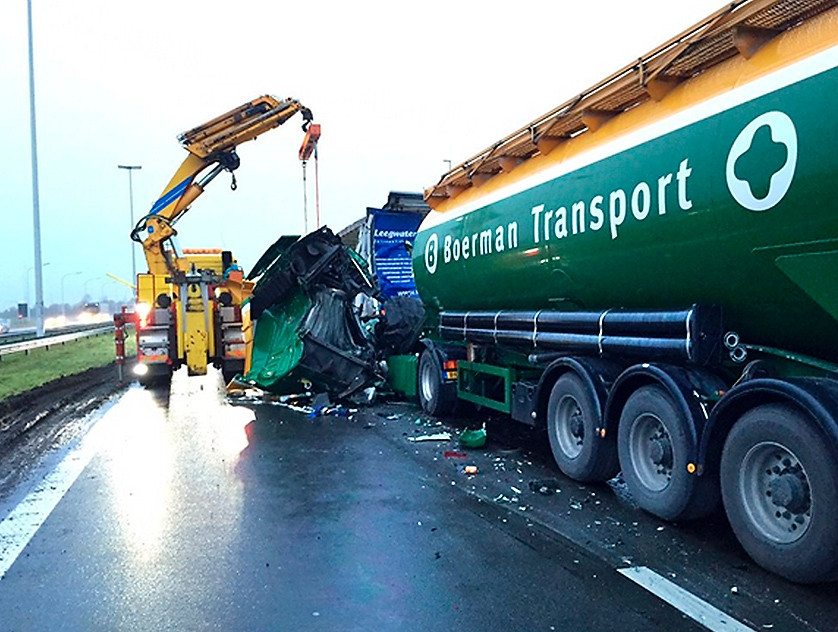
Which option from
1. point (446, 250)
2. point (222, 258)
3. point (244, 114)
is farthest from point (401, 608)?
point (222, 258)

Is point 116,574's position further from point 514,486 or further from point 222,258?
point 222,258

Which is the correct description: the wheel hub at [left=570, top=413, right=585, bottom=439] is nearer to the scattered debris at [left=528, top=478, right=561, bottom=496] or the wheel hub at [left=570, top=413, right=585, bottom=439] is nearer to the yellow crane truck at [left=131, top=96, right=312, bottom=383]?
the scattered debris at [left=528, top=478, right=561, bottom=496]

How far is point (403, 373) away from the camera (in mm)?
11375

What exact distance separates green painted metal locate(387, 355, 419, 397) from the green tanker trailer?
12.4 feet

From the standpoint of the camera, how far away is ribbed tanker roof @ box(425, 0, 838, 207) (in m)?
4.20

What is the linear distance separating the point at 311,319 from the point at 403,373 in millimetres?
1753

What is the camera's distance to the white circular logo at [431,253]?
9461 mm

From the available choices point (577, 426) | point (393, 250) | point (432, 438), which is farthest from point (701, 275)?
point (393, 250)

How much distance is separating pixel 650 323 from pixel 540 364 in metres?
1.96

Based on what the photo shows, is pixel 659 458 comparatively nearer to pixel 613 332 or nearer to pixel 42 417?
pixel 613 332

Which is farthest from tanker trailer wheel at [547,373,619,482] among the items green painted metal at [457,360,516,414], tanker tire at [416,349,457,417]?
tanker tire at [416,349,457,417]

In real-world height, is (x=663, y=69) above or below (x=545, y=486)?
above

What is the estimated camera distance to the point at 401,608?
12.5 feet

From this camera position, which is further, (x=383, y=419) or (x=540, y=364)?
(x=383, y=419)
